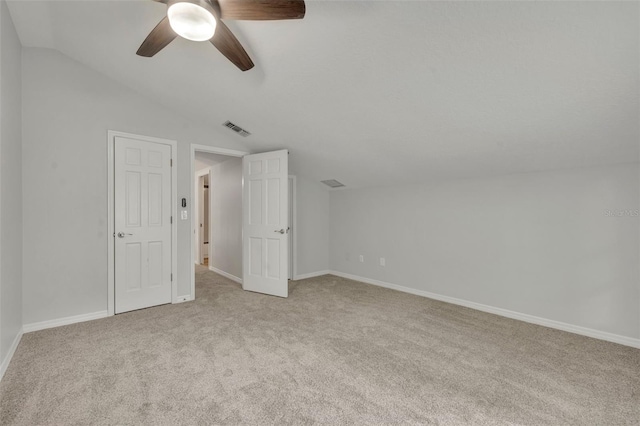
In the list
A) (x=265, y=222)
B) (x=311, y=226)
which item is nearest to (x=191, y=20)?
(x=265, y=222)

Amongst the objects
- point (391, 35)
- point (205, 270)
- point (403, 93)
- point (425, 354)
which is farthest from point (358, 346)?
point (205, 270)

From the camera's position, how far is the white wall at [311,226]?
17.0ft

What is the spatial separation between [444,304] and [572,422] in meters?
2.12

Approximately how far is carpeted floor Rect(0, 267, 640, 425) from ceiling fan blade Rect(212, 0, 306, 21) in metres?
2.29

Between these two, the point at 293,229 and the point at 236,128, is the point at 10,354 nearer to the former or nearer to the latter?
the point at 236,128

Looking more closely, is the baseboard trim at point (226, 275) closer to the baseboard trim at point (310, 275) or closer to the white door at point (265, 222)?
the white door at point (265, 222)

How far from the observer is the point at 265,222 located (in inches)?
165

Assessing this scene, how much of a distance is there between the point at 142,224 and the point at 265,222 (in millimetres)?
1521

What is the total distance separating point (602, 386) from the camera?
1986 millimetres

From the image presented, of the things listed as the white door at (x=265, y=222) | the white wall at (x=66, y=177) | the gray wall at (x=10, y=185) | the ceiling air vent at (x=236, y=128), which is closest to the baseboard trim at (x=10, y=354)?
the gray wall at (x=10, y=185)

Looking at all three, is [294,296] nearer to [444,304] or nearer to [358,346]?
[358,346]

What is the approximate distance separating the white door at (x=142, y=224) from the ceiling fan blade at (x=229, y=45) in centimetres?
208

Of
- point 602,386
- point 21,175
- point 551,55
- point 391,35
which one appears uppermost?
point 391,35

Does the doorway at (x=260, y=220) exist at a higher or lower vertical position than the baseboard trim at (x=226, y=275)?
higher
